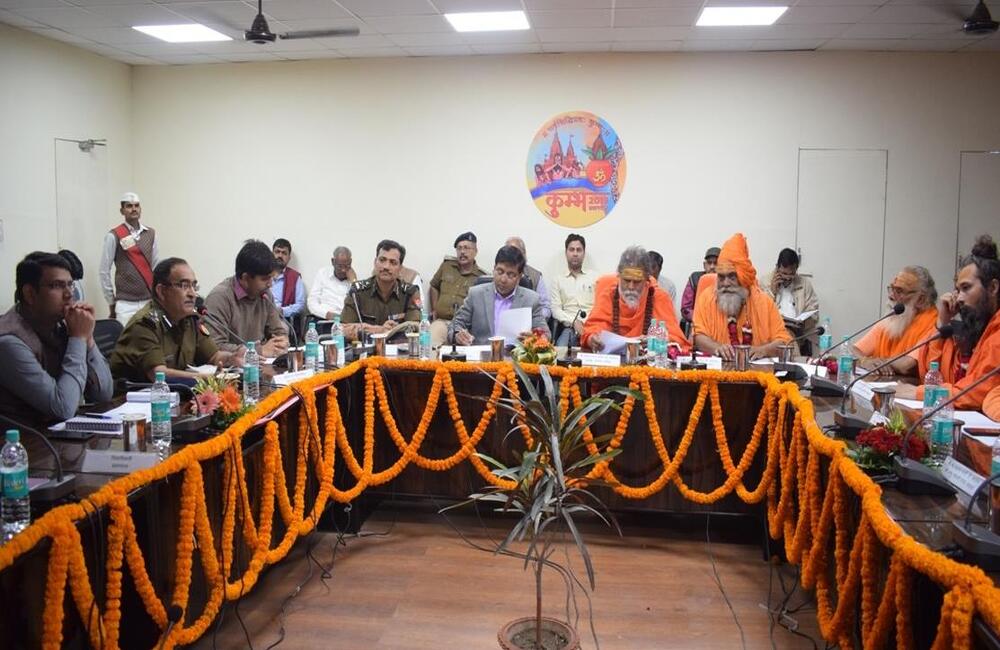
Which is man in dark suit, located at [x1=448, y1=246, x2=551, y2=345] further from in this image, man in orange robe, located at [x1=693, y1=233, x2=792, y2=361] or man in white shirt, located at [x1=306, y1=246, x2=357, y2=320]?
man in white shirt, located at [x1=306, y1=246, x2=357, y2=320]

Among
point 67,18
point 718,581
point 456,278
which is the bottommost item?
point 718,581

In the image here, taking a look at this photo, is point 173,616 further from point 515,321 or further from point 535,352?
point 515,321

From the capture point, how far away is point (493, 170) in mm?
7285

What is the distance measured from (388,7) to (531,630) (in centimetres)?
451

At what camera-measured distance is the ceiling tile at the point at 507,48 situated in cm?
675

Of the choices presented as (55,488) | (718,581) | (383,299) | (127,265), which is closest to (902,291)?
(718,581)

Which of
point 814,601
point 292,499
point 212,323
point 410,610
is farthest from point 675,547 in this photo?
point 212,323

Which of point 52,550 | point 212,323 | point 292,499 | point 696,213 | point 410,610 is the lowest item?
point 410,610

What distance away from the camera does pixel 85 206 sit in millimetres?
7055

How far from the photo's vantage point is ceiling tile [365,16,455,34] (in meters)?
5.93

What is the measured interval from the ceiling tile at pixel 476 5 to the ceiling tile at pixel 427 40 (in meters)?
0.69

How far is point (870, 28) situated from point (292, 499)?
5400mm

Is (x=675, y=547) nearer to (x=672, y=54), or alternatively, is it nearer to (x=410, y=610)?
(x=410, y=610)

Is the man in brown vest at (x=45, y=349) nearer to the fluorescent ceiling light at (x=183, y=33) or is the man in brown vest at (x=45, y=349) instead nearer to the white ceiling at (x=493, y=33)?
the white ceiling at (x=493, y=33)
